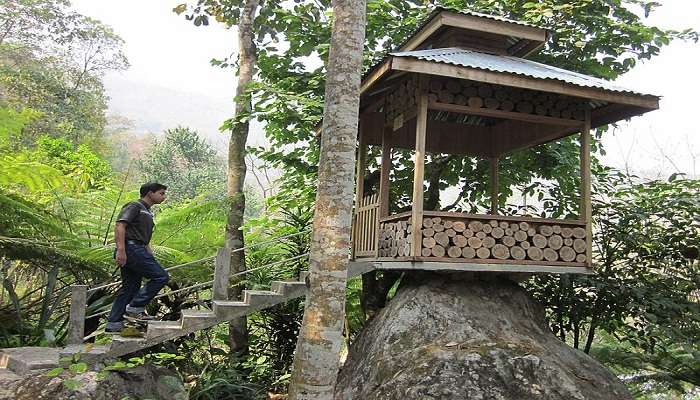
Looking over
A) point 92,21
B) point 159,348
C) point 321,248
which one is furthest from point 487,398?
point 92,21

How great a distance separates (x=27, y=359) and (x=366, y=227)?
4.62m

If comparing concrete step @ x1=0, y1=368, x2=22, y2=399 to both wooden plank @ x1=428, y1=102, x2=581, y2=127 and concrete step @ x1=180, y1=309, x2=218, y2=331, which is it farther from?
wooden plank @ x1=428, y1=102, x2=581, y2=127

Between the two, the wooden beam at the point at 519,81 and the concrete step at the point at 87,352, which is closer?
the concrete step at the point at 87,352

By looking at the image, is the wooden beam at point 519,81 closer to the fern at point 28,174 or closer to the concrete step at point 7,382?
the fern at point 28,174

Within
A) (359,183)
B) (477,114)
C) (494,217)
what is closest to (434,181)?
(359,183)

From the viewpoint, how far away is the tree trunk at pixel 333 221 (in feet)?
13.1

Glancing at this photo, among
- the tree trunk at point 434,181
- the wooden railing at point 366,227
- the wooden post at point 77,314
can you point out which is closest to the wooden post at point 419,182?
the wooden railing at point 366,227

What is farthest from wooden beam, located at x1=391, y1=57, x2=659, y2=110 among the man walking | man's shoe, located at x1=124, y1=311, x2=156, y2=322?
man's shoe, located at x1=124, y1=311, x2=156, y2=322

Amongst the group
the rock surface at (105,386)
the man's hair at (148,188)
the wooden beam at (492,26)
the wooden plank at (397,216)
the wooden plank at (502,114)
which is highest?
the wooden beam at (492,26)

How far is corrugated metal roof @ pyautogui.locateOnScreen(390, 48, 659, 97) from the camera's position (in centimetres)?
630

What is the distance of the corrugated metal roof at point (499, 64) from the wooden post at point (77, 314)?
4356 millimetres

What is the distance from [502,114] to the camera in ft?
→ 23.0

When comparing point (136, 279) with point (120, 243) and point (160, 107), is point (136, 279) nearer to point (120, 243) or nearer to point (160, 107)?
point (120, 243)

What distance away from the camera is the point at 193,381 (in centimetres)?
789
